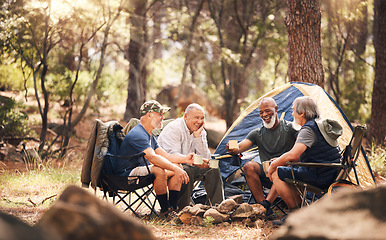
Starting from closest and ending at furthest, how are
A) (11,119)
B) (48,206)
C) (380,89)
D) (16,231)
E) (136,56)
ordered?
(16,231) → (48,206) → (11,119) → (380,89) → (136,56)

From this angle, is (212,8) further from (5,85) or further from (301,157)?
(301,157)

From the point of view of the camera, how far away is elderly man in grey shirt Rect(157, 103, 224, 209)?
4.36m

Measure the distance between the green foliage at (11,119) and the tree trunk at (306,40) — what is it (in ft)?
16.5

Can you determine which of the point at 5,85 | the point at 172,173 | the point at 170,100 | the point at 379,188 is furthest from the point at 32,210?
the point at 170,100

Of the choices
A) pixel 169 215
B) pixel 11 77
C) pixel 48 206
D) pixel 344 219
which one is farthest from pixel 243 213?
pixel 11 77

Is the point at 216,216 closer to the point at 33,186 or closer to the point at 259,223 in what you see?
the point at 259,223

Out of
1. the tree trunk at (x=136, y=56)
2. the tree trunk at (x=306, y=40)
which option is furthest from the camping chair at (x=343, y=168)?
the tree trunk at (x=136, y=56)

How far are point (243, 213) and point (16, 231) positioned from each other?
276cm

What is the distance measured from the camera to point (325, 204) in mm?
1746

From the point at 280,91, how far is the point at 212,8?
6.84m

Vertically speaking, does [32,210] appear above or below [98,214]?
below

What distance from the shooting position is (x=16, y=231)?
1.31 metres

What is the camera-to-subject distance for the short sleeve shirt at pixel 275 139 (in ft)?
14.7

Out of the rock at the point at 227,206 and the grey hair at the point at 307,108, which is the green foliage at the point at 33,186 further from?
the grey hair at the point at 307,108
